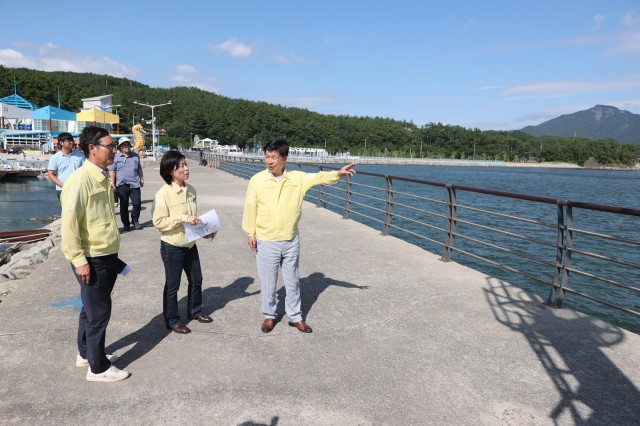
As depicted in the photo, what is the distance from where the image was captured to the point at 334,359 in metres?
3.50

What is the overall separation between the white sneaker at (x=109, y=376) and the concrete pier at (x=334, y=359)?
2.2 inches

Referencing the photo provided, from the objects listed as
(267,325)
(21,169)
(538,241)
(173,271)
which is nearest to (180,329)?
(173,271)

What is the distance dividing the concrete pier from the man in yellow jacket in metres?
0.31

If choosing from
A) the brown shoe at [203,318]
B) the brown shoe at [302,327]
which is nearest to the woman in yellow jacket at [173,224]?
the brown shoe at [203,318]

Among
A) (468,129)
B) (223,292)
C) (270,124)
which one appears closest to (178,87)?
(270,124)

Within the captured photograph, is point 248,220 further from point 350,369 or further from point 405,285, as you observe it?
point 405,285

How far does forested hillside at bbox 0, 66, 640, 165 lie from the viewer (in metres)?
142

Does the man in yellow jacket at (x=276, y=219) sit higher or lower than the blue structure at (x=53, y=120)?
lower

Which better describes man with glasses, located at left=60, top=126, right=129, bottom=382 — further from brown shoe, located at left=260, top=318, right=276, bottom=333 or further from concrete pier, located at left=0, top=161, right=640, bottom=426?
brown shoe, located at left=260, top=318, right=276, bottom=333

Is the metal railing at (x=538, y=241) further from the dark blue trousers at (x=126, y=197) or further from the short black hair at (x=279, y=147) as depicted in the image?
the dark blue trousers at (x=126, y=197)

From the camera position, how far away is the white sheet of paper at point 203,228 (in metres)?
3.88

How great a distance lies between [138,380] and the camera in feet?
10.3

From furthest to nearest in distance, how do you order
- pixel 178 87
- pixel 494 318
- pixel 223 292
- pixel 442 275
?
pixel 178 87 < pixel 442 275 < pixel 223 292 < pixel 494 318

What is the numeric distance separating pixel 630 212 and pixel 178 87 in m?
210
